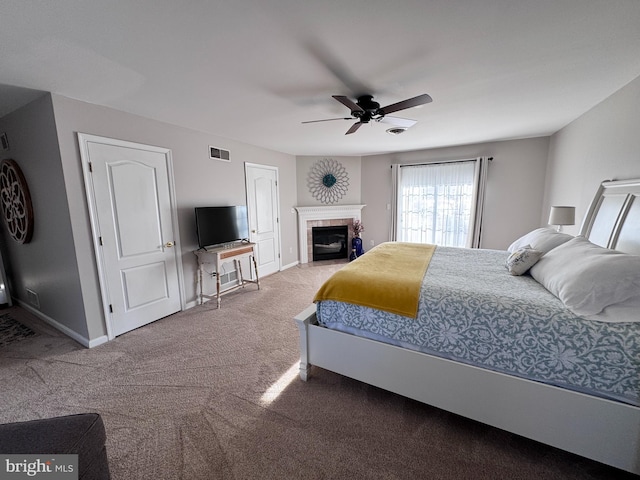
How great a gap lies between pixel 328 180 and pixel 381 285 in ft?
13.7

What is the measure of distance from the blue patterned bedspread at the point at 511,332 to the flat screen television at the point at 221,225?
218 centimetres

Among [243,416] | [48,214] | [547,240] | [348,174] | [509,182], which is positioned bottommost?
[243,416]

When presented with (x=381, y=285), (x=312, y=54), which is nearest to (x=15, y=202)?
(x=312, y=54)

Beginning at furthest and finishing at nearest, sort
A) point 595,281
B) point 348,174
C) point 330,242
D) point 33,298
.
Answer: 1. point 330,242
2. point 348,174
3. point 33,298
4. point 595,281

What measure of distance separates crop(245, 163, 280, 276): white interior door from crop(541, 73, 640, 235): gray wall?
4.40 meters

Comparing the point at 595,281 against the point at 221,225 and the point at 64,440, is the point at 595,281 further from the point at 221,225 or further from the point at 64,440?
the point at 221,225

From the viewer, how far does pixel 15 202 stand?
2.95 meters

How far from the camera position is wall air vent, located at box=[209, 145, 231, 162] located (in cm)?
368

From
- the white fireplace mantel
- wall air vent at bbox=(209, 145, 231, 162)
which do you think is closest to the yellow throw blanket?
wall air vent at bbox=(209, 145, 231, 162)

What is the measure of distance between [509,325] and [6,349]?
4.43 m

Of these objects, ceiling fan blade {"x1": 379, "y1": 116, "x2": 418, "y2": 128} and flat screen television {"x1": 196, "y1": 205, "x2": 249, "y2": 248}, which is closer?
ceiling fan blade {"x1": 379, "y1": 116, "x2": 418, "y2": 128}

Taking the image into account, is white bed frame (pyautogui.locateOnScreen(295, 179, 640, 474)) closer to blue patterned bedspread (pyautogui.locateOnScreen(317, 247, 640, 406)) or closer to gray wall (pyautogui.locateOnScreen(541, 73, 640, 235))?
blue patterned bedspread (pyautogui.locateOnScreen(317, 247, 640, 406))

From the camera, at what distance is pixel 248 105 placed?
8.41 feet

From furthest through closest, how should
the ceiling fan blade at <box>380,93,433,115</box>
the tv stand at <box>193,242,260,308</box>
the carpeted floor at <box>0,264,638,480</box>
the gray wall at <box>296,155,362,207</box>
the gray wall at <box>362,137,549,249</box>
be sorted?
the gray wall at <box>296,155,362,207</box>
the gray wall at <box>362,137,549,249</box>
the tv stand at <box>193,242,260,308</box>
the ceiling fan blade at <box>380,93,433,115</box>
the carpeted floor at <box>0,264,638,480</box>
